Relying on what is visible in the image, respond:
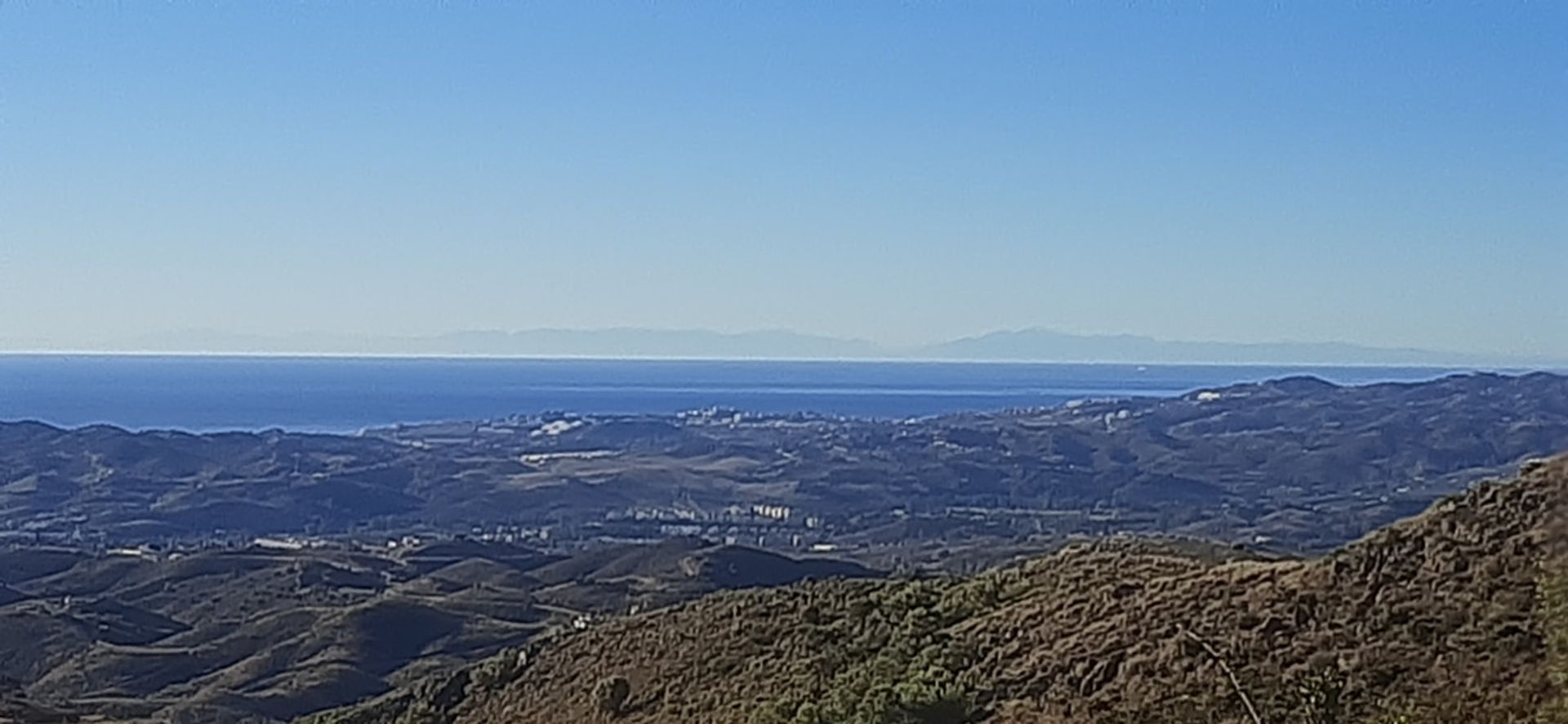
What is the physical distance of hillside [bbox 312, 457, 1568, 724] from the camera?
58.0 feet

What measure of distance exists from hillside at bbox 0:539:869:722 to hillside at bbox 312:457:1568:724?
18.1 m

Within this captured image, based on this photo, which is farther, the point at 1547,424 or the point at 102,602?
the point at 1547,424

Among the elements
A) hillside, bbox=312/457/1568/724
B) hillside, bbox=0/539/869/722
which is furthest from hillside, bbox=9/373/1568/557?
hillside, bbox=312/457/1568/724

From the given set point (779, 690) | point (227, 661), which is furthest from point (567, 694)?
point (227, 661)

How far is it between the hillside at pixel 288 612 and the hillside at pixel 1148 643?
1815cm

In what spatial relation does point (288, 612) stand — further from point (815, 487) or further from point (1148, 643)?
point (815, 487)

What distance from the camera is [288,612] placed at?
79.6 metres

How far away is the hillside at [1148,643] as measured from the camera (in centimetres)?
1767

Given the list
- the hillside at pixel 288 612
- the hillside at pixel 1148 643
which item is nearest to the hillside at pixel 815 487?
the hillside at pixel 288 612

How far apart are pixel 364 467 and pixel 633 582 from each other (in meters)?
102

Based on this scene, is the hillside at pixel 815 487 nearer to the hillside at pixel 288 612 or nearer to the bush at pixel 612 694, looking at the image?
the hillside at pixel 288 612

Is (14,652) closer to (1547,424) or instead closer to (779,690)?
(779,690)


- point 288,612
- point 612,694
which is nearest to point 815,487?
point 288,612

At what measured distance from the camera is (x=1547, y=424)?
166 meters
